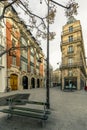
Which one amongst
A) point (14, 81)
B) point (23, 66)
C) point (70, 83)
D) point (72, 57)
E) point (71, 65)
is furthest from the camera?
point (72, 57)

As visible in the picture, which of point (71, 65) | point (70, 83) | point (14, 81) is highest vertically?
point (71, 65)

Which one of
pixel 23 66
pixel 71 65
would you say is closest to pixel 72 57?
pixel 71 65

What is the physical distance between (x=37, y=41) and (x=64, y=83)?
104 feet

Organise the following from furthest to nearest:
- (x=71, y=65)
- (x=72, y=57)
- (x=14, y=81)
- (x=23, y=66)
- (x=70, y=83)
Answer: (x=72, y=57), (x=71, y=65), (x=70, y=83), (x=23, y=66), (x=14, y=81)

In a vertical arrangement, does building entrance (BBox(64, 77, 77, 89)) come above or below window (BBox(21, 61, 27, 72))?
below

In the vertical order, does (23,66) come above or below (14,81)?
above

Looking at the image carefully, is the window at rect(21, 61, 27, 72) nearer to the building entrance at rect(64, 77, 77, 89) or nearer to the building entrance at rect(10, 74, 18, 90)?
the building entrance at rect(10, 74, 18, 90)

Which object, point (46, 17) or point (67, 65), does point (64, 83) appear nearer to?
point (67, 65)

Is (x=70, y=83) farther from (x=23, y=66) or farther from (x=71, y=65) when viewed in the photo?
(x=23, y=66)

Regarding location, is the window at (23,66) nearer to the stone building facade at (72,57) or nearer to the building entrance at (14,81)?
the building entrance at (14,81)

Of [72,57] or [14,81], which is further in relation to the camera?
[72,57]

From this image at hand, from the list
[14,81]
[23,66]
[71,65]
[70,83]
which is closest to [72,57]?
[71,65]

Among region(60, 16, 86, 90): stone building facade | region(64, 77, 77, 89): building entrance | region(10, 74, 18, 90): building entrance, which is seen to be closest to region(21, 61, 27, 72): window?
region(10, 74, 18, 90): building entrance

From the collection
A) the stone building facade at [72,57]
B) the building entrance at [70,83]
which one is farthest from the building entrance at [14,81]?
the building entrance at [70,83]
